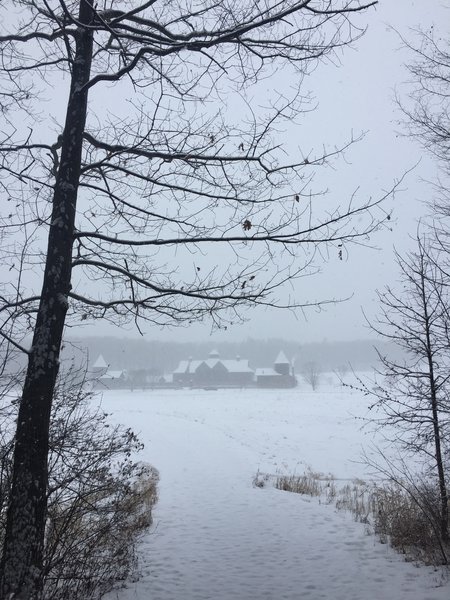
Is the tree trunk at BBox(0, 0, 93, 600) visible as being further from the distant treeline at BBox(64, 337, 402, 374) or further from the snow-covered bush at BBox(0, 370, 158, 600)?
the distant treeline at BBox(64, 337, 402, 374)

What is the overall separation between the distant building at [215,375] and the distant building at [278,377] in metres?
4.12

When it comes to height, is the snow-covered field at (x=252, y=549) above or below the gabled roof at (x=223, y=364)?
below

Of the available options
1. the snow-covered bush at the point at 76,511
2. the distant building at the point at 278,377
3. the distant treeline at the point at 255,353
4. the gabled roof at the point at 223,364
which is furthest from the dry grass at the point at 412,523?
the distant treeline at the point at 255,353

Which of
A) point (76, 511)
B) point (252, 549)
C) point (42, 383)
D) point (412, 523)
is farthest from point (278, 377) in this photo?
point (42, 383)

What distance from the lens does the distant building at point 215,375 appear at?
87812mm

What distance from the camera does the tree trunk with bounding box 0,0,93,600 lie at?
358 centimetres

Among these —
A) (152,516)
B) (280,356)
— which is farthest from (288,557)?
(280,356)

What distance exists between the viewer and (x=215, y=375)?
8912cm

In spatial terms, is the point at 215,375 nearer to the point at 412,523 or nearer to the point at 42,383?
the point at 412,523

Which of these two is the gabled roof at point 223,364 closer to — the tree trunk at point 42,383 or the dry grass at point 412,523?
the dry grass at point 412,523

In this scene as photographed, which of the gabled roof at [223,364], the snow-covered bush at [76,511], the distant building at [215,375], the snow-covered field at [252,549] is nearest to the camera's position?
the snow-covered bush at [76,511]

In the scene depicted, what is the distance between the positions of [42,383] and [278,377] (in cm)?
8054

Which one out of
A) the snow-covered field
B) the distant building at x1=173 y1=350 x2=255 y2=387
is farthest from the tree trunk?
the distant building at x1=173 y1=350 x2=255 y2=387

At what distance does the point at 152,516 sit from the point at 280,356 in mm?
78997
